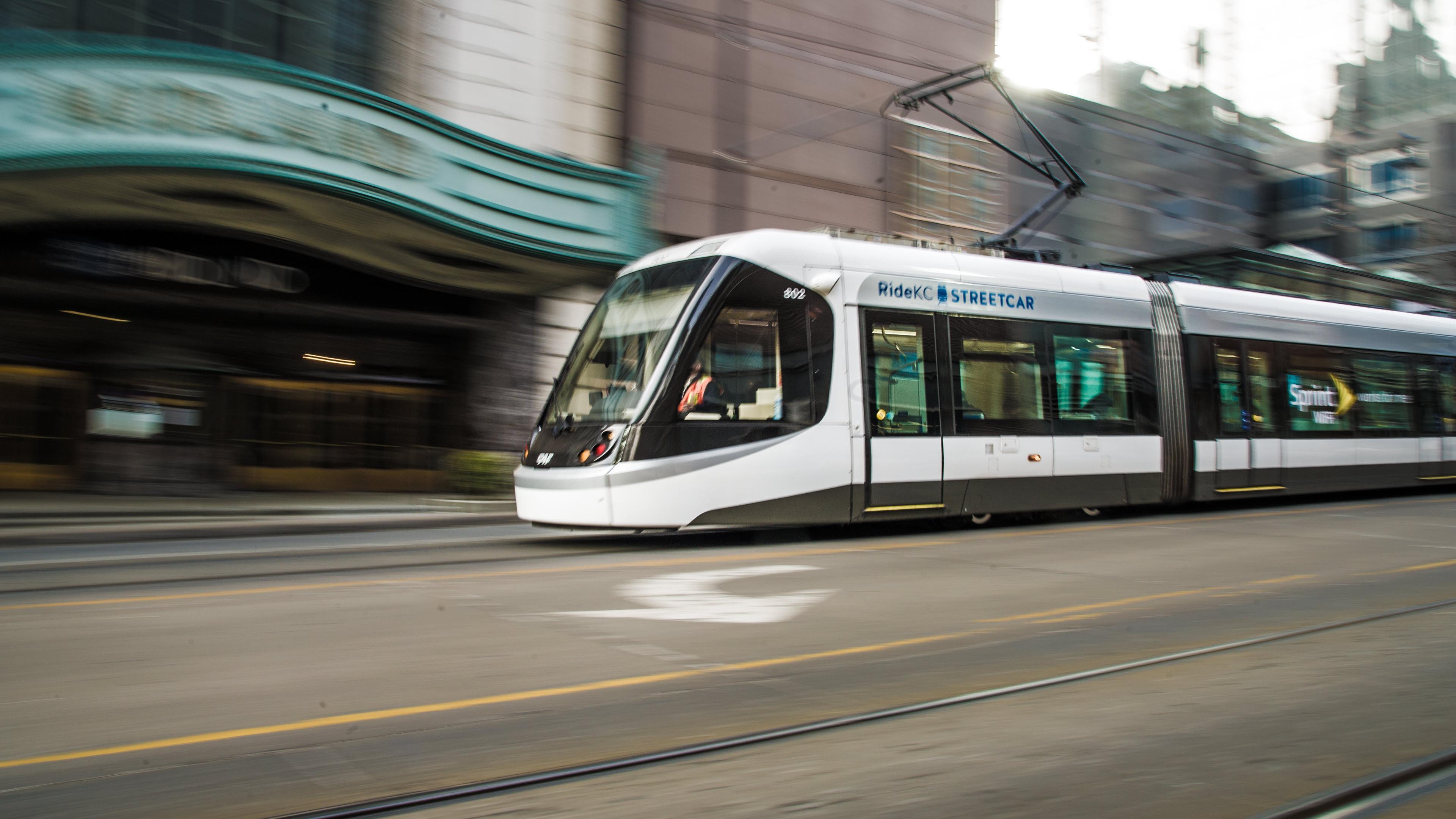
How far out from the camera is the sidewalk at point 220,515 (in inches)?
445

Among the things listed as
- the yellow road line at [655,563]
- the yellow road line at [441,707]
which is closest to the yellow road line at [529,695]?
the yellow road line at [441,707]

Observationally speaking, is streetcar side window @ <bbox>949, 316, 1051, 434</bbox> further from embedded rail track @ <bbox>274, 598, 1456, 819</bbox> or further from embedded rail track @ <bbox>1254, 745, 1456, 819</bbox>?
embedded rail track @ <bbox>1254, 745, 1456, 819</bbox>

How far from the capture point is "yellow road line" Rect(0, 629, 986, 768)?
137 inches

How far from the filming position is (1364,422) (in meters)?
15.1

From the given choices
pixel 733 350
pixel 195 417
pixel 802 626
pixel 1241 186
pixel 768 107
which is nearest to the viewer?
pixel 802 626

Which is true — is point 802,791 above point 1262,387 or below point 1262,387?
below

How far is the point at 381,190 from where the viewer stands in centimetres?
1409

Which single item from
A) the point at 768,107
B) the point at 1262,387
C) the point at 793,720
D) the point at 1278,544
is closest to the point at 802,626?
the point at 793,720

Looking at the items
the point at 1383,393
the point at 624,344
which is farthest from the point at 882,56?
the point at 624,344

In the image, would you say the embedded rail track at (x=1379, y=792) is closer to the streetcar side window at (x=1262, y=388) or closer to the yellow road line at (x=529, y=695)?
the yellow road line at (x=529, y=695)

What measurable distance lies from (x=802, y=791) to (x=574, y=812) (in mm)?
693

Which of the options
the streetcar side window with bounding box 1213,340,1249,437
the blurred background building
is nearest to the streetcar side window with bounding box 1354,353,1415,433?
the streetcar side window with bounding box 1213,340,1249,437

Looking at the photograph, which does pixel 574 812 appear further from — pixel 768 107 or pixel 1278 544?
pixel 768 107

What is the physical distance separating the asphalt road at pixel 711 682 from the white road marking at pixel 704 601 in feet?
0.13
